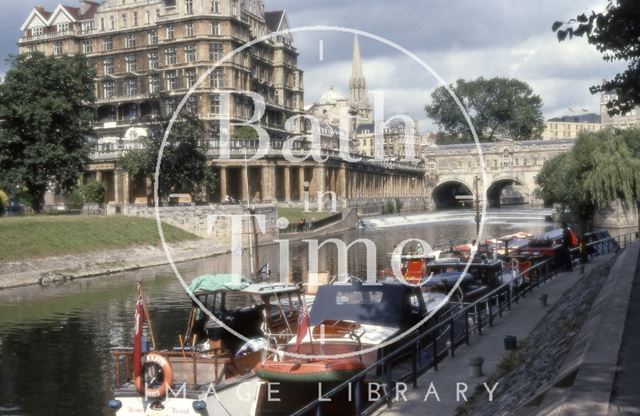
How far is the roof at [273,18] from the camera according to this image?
477 feet

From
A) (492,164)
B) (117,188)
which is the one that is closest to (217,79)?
(117,188)

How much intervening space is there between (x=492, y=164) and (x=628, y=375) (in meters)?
165

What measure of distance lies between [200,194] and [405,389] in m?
87.7

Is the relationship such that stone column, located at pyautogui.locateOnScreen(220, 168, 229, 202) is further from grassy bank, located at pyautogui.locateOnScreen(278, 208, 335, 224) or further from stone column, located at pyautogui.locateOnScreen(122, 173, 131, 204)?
stone column, located at pyautogui.locateOnScreen(122, 173, 131, 204)

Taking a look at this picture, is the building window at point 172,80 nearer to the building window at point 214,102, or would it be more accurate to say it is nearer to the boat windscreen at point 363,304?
the building window at point 214,102

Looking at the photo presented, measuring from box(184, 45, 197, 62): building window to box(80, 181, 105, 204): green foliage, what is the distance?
28.7m

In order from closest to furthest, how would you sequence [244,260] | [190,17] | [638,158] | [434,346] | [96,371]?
[434,346] → [96,371] → [244,260] → [638,158] → [190,17]

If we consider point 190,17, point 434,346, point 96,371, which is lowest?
point 96,371

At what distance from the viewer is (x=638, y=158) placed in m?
81.4

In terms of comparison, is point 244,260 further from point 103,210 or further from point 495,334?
point 495,334

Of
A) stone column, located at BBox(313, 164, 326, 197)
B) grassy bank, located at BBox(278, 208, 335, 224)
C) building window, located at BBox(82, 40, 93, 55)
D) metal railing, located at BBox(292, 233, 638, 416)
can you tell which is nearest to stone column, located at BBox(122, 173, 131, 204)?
grassy bank, located at BBox(278, 208, 335, 224)

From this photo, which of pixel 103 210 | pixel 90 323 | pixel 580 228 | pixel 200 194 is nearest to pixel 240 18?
pixel 200 194

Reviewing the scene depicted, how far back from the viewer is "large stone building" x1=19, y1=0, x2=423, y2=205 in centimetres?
11175

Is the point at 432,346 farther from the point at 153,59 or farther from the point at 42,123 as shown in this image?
the point at 153,59
